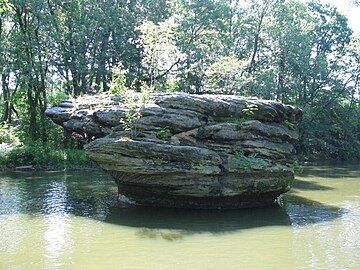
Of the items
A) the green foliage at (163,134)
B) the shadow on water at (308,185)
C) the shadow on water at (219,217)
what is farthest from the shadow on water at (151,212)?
the shadow on water at (308,185)

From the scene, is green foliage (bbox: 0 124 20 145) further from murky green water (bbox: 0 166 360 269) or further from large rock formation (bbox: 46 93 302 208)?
large rock formation (bbox: 46 93 302 208)

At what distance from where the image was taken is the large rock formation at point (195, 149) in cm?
1631

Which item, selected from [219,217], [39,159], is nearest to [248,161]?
[219,217]

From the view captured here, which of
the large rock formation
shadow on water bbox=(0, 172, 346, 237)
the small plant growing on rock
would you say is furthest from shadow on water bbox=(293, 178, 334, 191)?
the small plant growing on rock

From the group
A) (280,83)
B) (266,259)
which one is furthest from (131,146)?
(280,83)

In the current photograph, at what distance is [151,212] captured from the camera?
16.7 m

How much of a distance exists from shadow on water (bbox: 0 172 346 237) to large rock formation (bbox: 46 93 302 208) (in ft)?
2.33

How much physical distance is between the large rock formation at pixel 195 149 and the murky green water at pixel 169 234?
0.77m

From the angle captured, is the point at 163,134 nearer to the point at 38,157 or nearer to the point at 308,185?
the point at 308,185

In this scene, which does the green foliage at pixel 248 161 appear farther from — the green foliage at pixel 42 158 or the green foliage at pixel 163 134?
the green foliage at pixel 42 158

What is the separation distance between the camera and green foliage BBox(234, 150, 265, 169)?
16.6 meters

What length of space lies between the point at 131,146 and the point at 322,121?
3510cm

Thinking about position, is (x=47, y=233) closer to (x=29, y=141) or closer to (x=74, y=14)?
(x=29, y=141)

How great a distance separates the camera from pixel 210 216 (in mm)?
16219
